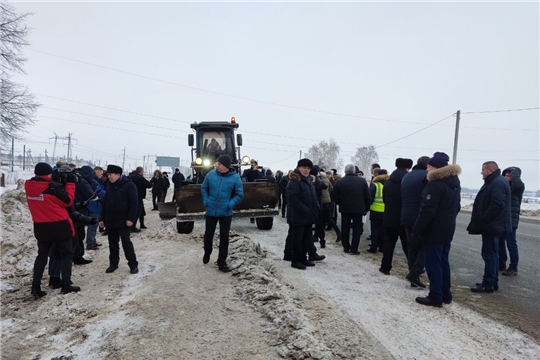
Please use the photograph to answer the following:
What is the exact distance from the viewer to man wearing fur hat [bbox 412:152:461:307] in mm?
4102

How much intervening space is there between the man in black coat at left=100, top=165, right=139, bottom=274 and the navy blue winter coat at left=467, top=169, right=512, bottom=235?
17.6ft

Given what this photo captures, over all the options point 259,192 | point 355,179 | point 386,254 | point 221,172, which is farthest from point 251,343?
point 259,192

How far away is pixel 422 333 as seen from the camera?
340 centimetres

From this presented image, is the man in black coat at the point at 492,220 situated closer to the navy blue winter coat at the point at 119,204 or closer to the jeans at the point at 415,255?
the jeans at the point at 415,255

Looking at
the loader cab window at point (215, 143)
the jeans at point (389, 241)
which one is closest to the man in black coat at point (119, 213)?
the jeans at point (389, 241)

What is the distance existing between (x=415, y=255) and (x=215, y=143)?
22.7ft

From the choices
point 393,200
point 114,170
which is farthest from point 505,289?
point 114,170

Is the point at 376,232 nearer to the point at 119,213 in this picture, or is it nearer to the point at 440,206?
the point at 440,206

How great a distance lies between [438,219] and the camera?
4.14m

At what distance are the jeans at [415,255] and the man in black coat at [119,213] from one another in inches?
169

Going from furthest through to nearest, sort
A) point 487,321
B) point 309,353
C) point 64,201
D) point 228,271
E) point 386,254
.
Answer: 1. point 386,254
2. point 228,271
3. point 64,201
4. point 487,321
5. point 309,353

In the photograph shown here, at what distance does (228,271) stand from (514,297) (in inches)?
163

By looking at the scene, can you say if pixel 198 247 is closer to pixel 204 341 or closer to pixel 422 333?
pixel 204 341

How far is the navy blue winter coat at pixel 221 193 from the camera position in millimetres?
5129
